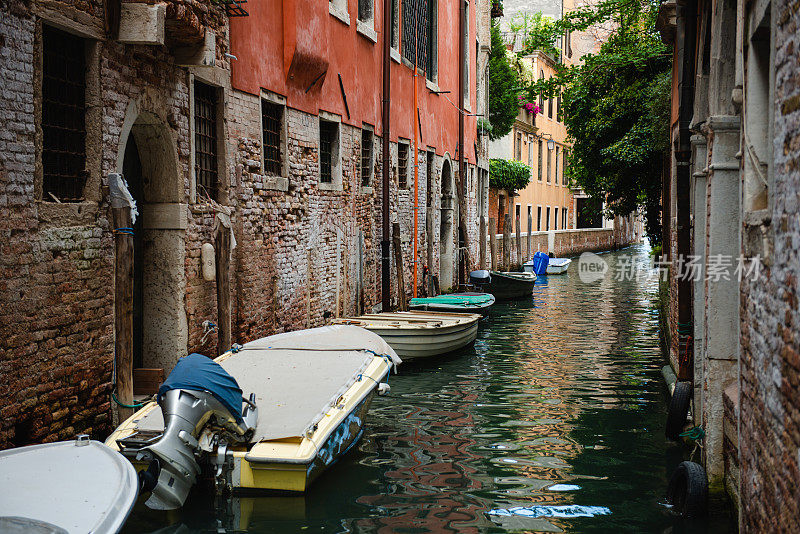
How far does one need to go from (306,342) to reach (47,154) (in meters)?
3.07

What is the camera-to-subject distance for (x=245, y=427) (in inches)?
224

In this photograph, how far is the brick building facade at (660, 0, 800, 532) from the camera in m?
3.48

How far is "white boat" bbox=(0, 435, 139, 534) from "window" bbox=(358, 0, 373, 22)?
9559mm

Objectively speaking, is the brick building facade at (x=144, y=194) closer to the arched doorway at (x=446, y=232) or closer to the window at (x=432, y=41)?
the window at (x=432, y=41)

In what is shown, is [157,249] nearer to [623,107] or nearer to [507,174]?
[623,107]

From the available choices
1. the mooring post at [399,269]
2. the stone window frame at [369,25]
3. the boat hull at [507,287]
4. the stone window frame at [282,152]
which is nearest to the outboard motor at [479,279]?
the boat hull at [507,287]

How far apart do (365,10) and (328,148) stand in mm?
2630

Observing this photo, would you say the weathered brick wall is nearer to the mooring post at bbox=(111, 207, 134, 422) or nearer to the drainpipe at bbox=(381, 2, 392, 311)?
the mooring post at bbox=(111, 207, 134, 422)

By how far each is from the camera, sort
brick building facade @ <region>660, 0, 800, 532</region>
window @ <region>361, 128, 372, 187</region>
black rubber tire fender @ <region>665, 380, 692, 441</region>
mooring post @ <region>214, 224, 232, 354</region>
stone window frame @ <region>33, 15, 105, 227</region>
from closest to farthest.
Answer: brick building facade @ <region>660, 0, 800, 532</region>
stone window frame @ <region>33, 15, 105, 227</region>
black rubber tire fender @ <region>665, 380, 692, 441</region>
mooring post @ <region>214, 224, 232, 354</region>
window @ <region>361, 128, 372, 187</region>

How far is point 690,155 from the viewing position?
25.8ft

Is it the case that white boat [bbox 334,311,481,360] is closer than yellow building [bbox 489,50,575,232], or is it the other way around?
white boat [bbox 334,311,481,360]

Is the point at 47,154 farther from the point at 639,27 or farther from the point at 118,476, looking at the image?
the point at 639,27

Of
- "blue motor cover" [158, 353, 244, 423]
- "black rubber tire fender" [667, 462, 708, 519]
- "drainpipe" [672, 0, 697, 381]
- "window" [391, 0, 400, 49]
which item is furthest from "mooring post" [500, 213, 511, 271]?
"blue motor cover" [158, 353, 244, 423]

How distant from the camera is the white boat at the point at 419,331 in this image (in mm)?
10562
